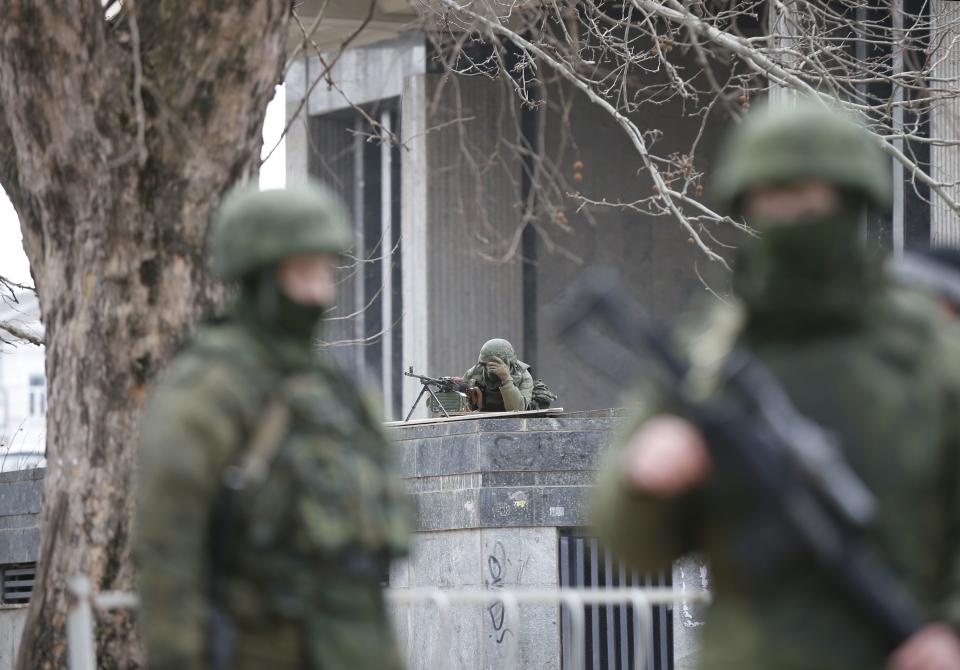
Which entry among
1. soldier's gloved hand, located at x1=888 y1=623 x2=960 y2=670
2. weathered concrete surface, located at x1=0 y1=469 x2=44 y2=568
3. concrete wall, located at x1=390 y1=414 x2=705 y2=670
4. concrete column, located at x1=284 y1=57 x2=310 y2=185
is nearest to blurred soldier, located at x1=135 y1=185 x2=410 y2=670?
soldier's gloved hand, located at x1=888 y1=623 x2=960 y2=670

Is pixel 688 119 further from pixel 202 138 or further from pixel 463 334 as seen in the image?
pixel 202 138

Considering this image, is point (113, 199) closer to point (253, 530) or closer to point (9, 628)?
point (253, 530)

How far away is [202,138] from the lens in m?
5.73

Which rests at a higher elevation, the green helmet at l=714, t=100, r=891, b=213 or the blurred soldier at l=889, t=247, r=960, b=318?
the green helmet at l=714, t=100, r=891, b=213

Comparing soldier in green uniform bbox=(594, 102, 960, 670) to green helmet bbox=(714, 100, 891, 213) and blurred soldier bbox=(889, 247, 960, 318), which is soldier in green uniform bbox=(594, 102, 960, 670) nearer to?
green helmet bbox=(714, 100, 891, 213)

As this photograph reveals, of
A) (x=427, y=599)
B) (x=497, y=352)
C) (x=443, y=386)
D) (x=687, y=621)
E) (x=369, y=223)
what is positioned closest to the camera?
(x=427, y=599)

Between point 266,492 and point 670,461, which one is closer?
point 670,461

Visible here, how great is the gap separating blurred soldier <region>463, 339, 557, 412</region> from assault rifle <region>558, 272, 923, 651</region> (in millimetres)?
12724

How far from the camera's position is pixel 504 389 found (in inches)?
623

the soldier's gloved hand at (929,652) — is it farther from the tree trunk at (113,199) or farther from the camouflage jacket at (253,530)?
the tree trunk at (113,199)

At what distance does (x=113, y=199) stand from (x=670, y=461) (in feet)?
10.7

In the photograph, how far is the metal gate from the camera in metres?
11.5

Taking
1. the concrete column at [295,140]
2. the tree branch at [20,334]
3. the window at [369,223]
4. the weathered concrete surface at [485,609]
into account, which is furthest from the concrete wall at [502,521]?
the concrete column at [295,140]

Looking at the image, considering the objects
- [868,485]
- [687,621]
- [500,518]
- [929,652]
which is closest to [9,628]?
[500,518]
